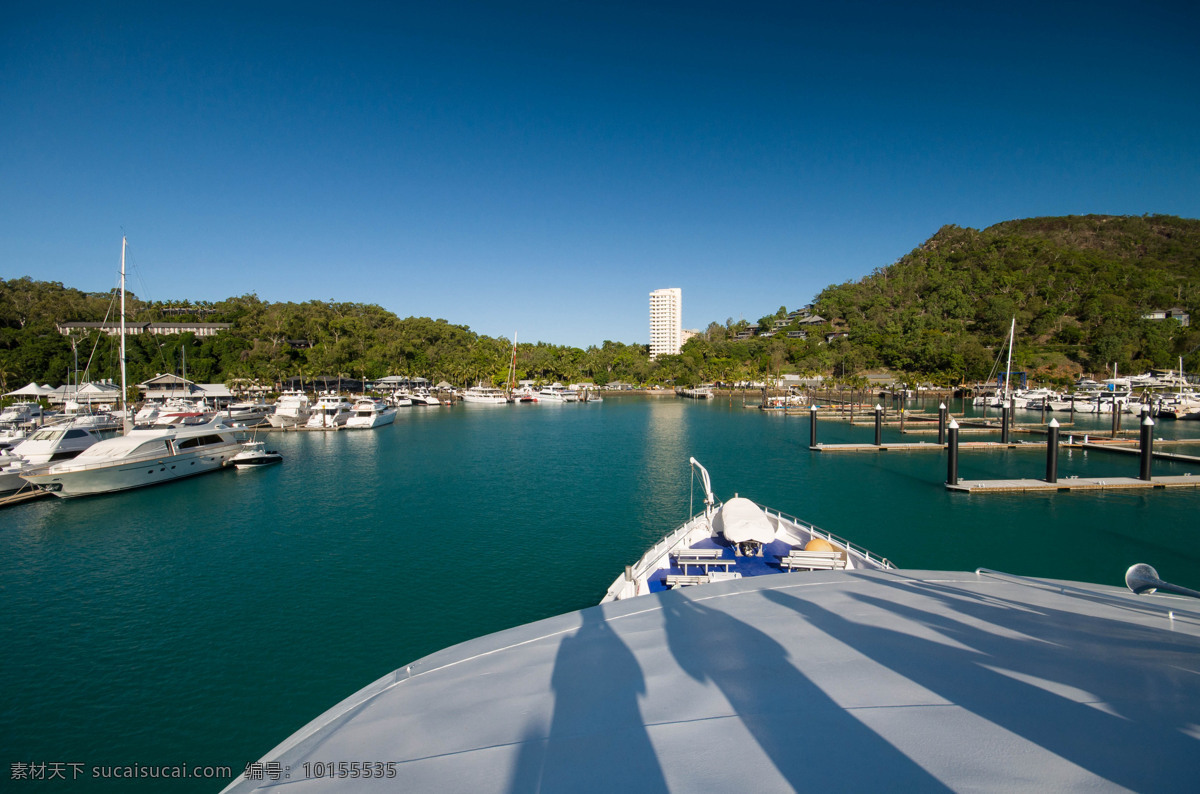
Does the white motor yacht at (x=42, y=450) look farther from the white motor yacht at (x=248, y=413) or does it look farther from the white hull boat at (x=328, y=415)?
the white hull boat at (x=328, y=415)

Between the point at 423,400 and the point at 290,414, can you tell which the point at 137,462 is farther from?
the point at 423,400

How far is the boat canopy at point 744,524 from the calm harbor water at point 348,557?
4.28 meters

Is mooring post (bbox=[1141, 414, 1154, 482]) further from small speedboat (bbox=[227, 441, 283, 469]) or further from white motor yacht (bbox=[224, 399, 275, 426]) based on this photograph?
white motor yacht (bbox=[224, 399, 275, 426])

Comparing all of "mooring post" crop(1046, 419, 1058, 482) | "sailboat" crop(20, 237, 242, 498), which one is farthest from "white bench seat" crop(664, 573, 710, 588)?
"sailboat" crop(20, 237, 242, 498)

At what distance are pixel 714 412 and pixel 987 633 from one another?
227 feet

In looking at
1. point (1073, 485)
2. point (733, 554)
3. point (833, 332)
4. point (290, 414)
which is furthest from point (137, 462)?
point (833, 332)

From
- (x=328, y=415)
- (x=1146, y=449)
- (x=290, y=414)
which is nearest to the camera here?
(x=1146, y=449)

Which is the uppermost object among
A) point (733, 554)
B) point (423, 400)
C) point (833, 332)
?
point (833, 332)

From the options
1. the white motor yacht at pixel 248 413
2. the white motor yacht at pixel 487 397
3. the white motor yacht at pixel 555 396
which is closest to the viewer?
the white motor yacht at pixel 248 413

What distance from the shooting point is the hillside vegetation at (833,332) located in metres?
79.1

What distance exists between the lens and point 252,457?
111 ft

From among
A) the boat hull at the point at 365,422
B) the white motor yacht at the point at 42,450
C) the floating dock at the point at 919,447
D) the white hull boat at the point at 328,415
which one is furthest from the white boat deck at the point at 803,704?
the white hull boat at the point at 328,415

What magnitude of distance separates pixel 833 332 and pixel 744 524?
418 feet

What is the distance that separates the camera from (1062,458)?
34750 mm
